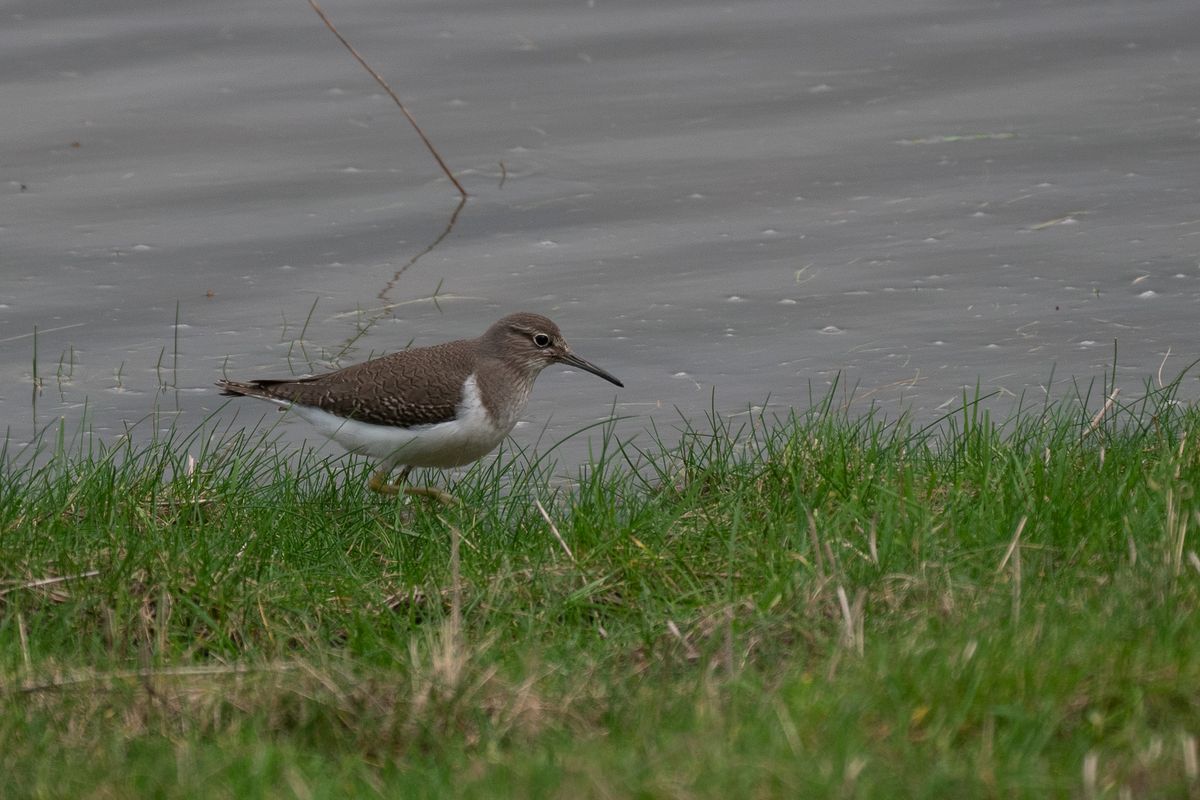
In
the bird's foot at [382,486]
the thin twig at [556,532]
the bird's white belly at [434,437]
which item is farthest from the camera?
the bird's white belly at [434,437]

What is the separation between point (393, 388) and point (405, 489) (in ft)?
2.24

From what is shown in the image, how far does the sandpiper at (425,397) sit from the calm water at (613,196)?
807 millimetres

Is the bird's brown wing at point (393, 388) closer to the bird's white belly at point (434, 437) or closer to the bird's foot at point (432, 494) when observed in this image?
the bird's white belly at point (434, 437)

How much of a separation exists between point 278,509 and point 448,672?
2000 mm

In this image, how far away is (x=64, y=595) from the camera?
16.7 feet

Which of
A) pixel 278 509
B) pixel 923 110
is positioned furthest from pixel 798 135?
pixel 278 509

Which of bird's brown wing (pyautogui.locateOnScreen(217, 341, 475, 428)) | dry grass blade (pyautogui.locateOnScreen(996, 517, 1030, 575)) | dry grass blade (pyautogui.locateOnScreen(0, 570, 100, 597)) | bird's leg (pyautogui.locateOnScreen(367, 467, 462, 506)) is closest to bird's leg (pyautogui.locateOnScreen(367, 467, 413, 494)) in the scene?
bird's leg (pyautogui.locateOnScreen(367, 467, 462, 506))

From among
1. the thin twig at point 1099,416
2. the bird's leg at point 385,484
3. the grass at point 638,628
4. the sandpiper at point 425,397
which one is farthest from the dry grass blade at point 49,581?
the thin twig at point 1099,416

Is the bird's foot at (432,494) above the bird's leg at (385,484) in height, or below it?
above

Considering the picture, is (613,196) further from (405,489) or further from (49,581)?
(49,581)

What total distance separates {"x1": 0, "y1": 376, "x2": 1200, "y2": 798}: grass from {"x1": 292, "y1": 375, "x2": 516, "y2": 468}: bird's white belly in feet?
1.91

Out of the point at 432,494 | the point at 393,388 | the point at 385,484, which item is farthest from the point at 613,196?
the point at 432,494

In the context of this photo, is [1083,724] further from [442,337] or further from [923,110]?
[923,110]

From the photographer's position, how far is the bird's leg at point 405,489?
21.3 ft
